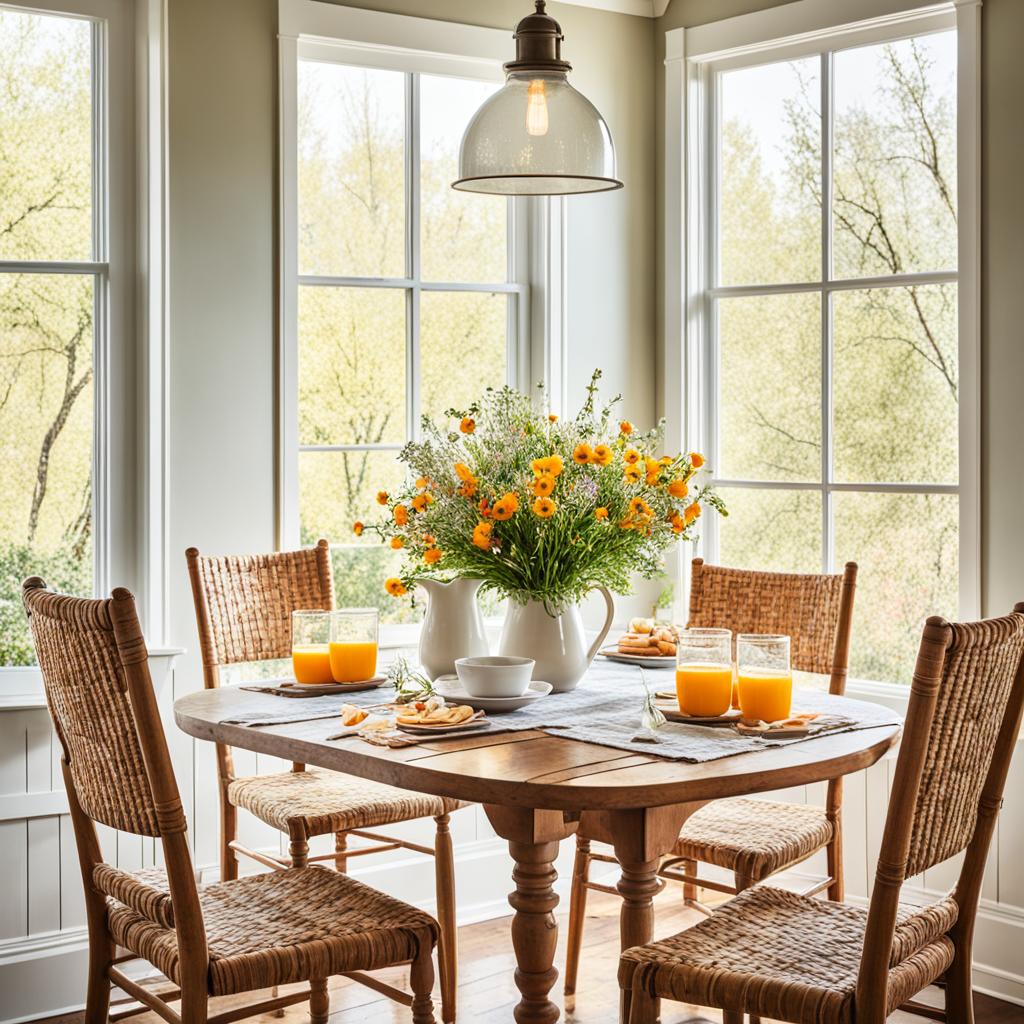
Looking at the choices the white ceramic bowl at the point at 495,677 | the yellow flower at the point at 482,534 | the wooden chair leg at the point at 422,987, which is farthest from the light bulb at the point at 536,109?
the wooden chair leg at the point at 422,987

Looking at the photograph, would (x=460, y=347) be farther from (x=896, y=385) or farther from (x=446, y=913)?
(x=446, y=913)

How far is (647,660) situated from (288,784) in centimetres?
86

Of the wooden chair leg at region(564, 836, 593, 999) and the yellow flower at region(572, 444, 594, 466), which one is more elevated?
the yellow flower at region(572, 444, 594, 466)

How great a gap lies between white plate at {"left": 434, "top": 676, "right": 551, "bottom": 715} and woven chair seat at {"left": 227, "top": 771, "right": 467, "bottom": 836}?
34 centimetres

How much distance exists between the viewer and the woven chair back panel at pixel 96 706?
1.96m

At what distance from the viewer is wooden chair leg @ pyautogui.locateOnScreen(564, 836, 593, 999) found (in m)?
3.12

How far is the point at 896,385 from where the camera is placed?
11.5 feet

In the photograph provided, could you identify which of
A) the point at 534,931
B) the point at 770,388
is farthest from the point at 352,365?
the point at 534,931

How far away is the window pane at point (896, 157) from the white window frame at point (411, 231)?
32.7 inches

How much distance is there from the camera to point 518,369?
391 centimetres

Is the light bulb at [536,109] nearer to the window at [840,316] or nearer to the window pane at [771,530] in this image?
the window at [840,316]

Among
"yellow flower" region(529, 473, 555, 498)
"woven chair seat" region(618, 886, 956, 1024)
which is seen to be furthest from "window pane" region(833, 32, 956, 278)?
"woven chair seat" region(618, 886, 956, 1024)

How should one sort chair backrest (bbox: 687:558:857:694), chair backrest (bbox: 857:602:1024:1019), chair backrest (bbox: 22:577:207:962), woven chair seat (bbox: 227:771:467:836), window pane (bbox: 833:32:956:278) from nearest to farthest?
chair backrest (bbox: 857:602:1024:1019)
chair backrest (bbox: 22:577:207:962)
woven chair seat (bbox: 227:771:467:836)
chair backrest (bbox: 687:558:857:694)
window pane (bbox: 833:32:956:278)

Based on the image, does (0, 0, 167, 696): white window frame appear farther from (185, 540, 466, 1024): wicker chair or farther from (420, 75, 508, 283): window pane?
(420, 75, 508, 283): window pane
